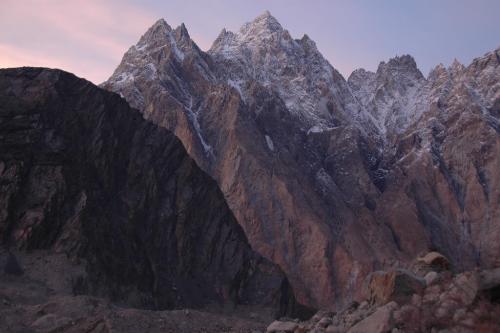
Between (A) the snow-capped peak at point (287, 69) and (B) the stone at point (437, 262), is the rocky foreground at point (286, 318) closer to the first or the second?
(B) the stone at point (437, 262)

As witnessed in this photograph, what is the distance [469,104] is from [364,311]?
149098 millimetres

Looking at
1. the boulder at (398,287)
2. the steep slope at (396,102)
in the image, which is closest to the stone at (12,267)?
the boulder at (398,287)

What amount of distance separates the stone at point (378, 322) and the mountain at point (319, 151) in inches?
3437

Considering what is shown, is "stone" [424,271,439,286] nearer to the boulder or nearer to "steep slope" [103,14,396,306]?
the boulder

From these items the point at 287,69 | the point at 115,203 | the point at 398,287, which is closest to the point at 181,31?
the point at 287,69

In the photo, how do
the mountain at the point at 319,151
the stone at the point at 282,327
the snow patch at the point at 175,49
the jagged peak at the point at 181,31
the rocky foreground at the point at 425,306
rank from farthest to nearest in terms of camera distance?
the jagged peak at the point at 181,31 < the snow patch at the point at 175,49 < the mountain at the point at 319,151 < the stone at the point at 282,327 < the rocky foreground at the point at 425,306

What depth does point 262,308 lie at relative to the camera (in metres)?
67.4

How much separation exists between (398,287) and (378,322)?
7.99 feet

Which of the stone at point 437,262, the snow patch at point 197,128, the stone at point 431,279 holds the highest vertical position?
the snow patch at point 197,128

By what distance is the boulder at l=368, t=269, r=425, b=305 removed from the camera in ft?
50.7

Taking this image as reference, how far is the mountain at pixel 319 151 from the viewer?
117m

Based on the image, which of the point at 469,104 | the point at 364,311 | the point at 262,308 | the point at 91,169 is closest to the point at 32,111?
the point at 91,169

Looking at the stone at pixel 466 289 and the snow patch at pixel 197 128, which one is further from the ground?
the snow patch at pixel 197 128

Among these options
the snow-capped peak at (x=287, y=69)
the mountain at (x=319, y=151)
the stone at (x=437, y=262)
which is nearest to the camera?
the stone at (x=437, y=262)
